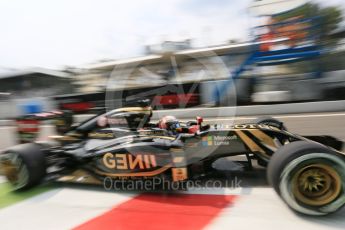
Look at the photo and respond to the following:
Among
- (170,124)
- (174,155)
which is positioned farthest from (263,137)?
(170,124)

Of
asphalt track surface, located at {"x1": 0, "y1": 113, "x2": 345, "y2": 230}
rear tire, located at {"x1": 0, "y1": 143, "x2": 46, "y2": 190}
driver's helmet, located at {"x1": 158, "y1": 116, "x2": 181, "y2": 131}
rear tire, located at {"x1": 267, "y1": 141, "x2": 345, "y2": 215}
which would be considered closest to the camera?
rear tire, located at {"x1": 267, "y1": 141, "x2": 345, "y2": 215}

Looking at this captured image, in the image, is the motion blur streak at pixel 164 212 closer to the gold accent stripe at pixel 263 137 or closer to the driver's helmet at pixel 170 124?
the gold accent stripe at pixel 263 137

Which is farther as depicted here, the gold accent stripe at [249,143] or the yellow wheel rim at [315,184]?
the gold accent stripe at [249,143]

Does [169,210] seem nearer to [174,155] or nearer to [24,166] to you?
[174,155]

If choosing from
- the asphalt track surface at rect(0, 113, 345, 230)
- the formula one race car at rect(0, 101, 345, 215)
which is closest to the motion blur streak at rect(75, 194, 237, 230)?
the asphalt track surface at rect(0, 113, 345, 230)

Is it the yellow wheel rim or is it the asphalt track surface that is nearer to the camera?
the yellow wheel rim

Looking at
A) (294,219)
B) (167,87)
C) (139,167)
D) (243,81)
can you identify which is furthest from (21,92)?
(294,219)

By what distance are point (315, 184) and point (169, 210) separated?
1.42 meters

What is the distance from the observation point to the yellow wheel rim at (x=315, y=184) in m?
2.93

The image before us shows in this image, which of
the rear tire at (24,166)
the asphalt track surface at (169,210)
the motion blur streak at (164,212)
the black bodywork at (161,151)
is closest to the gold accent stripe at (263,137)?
the black bodywork at (161,151)

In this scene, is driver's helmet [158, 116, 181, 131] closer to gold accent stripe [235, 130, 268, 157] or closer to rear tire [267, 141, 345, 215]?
gold accent stripe [235, 130, 268, 157]

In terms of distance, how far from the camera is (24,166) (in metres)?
4.30

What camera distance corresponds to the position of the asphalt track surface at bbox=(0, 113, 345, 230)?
3041mm

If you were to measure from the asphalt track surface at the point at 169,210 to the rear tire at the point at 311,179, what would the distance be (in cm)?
15
